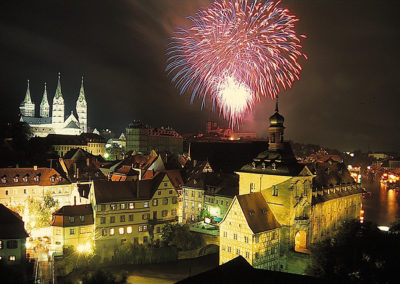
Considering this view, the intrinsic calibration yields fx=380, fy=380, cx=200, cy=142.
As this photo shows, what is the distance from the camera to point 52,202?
4641 cm

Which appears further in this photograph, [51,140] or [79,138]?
[79,138]

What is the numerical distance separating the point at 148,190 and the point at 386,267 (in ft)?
91.5

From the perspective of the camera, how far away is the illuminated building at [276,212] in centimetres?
3400

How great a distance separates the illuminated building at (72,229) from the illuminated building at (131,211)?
0.82 m

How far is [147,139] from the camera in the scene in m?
123

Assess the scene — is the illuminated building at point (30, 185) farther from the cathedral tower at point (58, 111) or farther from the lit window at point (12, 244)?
the cathedral tower at point (58, 111)

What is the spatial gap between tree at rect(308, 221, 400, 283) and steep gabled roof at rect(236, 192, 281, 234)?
6.10 metres

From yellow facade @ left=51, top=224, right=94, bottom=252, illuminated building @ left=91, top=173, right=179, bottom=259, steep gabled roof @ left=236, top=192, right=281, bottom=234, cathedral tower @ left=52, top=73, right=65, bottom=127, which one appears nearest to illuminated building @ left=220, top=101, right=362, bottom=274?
steep gabled roof @ left=236, top=192, right=281, bottom=234

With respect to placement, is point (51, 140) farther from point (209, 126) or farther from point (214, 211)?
point (209, 126)

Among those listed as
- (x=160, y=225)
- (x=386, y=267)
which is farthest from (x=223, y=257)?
(x=386, y=267)

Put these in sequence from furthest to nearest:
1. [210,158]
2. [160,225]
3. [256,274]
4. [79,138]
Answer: [79,138] < [210,158] < [160,225] < [256,274]

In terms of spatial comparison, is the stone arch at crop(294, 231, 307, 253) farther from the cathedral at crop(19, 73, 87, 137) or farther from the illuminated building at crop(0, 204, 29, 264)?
the cathedral at crop(19, 73, 87, 137)

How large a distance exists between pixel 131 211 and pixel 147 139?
270ft

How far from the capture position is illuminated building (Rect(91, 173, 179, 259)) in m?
39.9
